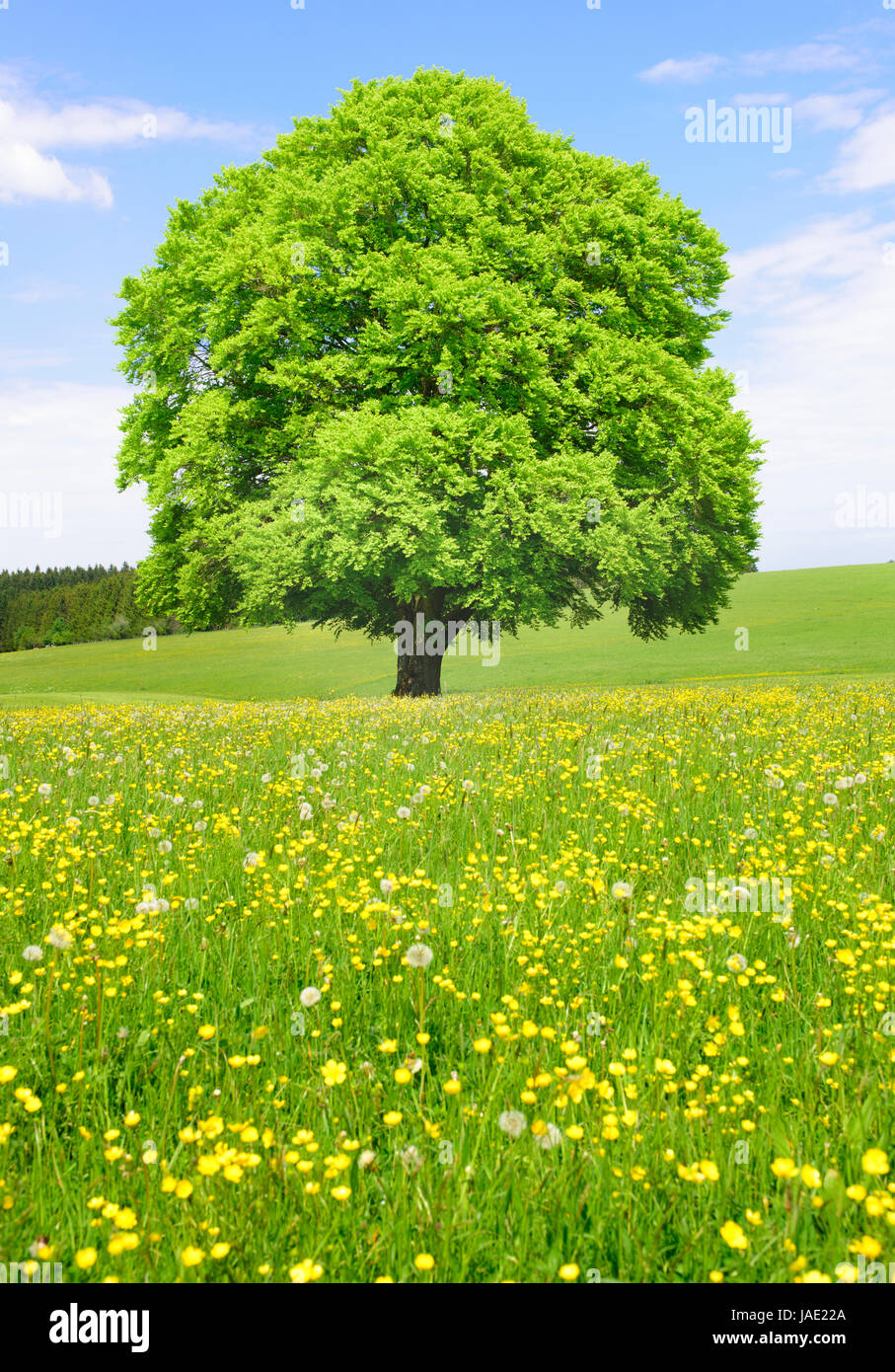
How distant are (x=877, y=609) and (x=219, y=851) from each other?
210 feet

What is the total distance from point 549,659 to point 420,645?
96.8 feet

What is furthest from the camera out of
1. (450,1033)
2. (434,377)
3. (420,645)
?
(420,645)

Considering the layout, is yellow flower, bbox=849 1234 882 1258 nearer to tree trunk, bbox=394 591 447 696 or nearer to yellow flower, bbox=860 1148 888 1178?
yellow flower, bbox=860 1148 888 1178

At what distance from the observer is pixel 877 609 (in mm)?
58000

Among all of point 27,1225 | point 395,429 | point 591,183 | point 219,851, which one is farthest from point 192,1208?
point 591,183

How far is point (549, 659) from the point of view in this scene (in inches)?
1956

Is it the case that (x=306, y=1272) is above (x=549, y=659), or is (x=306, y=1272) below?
below

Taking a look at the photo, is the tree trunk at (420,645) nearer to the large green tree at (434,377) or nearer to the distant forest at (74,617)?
the large green tree at (434,377)

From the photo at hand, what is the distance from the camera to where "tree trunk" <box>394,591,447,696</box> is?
2114 centimetres

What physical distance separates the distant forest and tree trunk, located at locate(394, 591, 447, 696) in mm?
97445

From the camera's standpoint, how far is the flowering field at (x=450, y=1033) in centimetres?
195

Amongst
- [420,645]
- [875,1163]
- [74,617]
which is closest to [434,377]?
[420,645]

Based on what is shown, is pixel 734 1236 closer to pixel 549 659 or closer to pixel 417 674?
pixel 417 674

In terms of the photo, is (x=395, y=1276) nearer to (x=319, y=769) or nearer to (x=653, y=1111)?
(x=653, y=1111)
